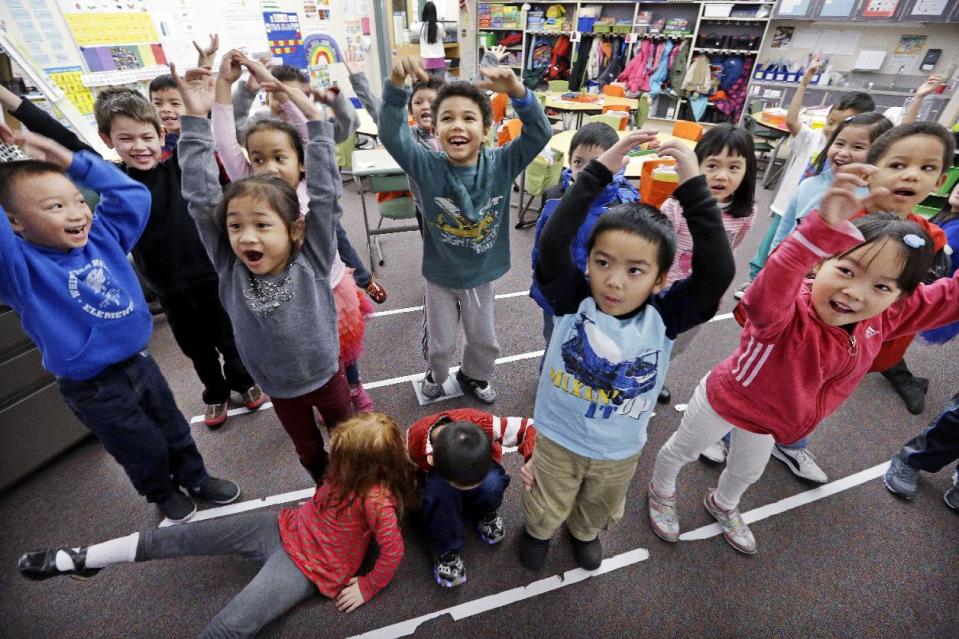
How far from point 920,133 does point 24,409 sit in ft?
11.4

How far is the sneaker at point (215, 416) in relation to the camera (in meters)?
2.04

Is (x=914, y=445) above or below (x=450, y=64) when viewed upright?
below

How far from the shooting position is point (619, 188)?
1682mm

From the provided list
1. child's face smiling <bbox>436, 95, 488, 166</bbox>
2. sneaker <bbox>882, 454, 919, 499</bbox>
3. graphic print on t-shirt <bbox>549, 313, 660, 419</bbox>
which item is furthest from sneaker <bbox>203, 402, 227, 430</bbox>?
sneaker <bbox>882, 454, 919, 499</bbox>

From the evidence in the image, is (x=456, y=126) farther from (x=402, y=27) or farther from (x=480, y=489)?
(x=402, y=27)

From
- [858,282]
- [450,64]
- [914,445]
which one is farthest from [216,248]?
[450,64]

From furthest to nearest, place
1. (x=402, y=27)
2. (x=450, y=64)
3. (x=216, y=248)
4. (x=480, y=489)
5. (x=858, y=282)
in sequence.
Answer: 1. (x=450, y=64)
2. (x=402, y=27)
3. (x=480, y=489)
4. (x=216, y=248)
5. (x=858, y=282)

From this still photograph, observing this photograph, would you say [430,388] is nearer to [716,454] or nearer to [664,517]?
[664,517]

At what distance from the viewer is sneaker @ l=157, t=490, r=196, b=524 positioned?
1585mm

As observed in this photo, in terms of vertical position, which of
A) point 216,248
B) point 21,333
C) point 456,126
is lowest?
point 21,333

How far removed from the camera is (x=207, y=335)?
6.16ft

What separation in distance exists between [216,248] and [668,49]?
285 inches

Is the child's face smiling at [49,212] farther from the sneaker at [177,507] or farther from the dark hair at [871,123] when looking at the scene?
the dark hair at [871,123]

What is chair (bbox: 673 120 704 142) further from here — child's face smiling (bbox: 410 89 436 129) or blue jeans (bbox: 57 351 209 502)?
blue jeans (bbox: 57 351 209 502)
